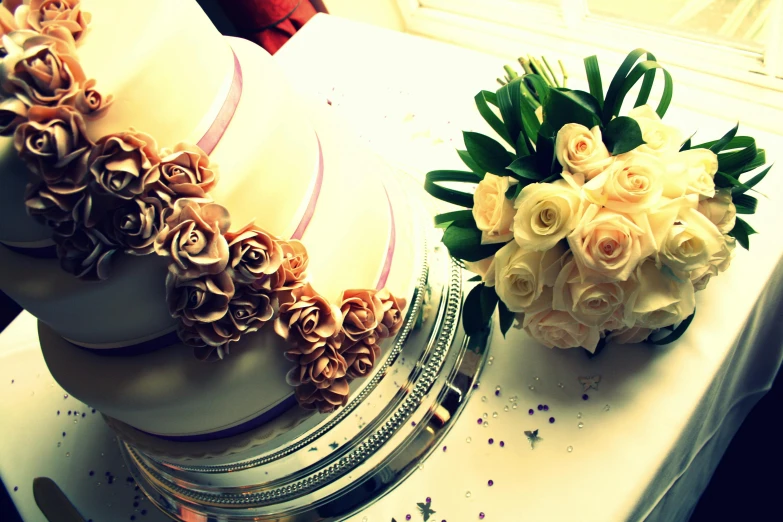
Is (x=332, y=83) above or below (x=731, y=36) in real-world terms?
above

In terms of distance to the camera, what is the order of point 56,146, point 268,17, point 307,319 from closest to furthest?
1. point 56,146
2. point 307,319
3. point 268,17

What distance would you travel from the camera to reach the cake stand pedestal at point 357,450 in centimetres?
75

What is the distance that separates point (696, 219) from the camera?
60cm

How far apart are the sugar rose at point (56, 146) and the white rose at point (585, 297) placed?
469 mm

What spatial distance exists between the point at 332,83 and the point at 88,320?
881 mm

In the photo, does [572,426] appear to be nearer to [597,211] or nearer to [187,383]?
[597,211]

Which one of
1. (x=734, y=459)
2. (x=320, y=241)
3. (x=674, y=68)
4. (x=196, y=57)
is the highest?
(x=196, y=57)

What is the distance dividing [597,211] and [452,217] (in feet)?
0.66

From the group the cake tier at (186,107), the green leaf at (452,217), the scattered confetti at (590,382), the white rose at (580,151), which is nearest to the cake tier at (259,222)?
the cake tier at (186,107)

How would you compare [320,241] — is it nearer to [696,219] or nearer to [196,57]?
[196,57]

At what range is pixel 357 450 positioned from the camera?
76 cm

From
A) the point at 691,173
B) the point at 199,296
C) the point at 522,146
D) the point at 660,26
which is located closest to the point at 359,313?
the point at 199,296

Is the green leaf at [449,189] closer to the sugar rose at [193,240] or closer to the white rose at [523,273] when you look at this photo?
the white rose at [523,273]

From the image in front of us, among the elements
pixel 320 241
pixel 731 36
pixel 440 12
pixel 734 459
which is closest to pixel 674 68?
pixel 731 36
